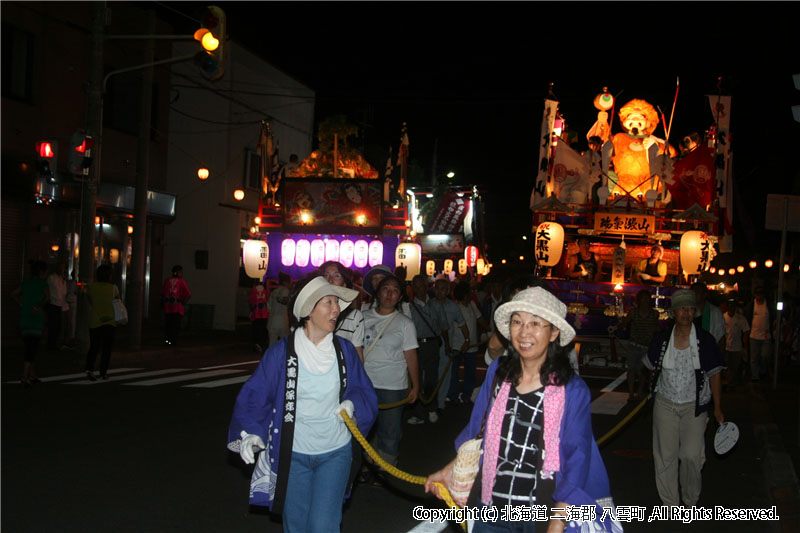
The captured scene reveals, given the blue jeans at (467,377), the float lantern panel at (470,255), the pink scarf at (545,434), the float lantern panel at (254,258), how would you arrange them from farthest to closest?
the float lantern panel at (470,255) → the float lantern panel at (254,258) → the blue jeans at (467,377) → the pink scarf at (545,434)

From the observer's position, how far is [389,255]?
23078mm

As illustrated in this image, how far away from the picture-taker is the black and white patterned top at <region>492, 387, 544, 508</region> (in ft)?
11.5

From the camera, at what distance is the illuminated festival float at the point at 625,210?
17.6 metres

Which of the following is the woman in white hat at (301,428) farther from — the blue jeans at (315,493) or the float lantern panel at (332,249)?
the float lantern panel at (332,249)

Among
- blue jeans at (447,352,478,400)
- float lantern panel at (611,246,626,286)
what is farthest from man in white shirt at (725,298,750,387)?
blue jeans at (447,352,478,400)

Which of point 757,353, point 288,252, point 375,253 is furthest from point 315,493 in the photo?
point 288,252

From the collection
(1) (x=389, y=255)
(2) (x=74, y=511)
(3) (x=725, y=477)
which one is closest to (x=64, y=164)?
(1) (x=389, y=255)

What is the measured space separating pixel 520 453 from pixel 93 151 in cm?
1444

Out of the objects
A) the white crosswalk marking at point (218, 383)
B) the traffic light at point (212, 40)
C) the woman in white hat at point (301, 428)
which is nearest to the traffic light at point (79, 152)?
the traffic light at point (212, 40)

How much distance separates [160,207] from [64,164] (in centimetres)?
A: 356

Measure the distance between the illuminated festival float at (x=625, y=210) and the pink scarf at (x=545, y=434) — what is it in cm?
1373

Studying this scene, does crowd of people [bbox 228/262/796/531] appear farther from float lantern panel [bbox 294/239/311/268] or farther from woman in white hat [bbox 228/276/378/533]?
float lantern panel [bbox 294/239/311/268]

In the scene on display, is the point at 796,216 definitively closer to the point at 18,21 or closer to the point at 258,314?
the point at 258,314

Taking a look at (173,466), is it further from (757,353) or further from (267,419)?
(757,353)
